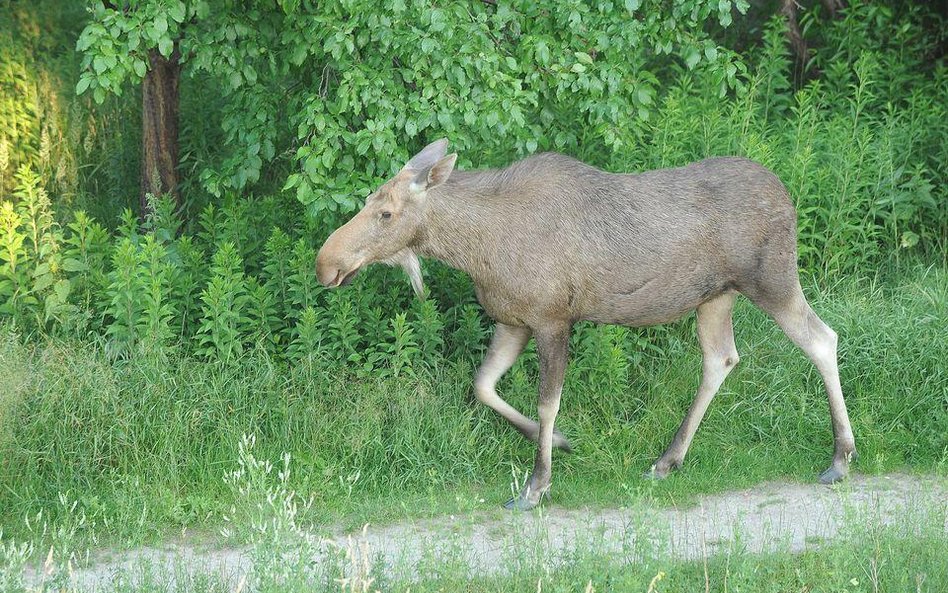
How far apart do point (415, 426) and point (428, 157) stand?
1.84 metres

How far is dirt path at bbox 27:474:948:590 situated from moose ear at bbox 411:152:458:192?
6.55 feet

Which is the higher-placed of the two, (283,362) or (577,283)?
(577,283)

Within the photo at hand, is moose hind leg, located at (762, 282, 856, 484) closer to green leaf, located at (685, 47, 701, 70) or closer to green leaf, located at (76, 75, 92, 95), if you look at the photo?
green leaf, located at (685, 47, 701, 70)

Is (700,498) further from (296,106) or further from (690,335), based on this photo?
(296,106)

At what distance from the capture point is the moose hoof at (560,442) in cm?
795

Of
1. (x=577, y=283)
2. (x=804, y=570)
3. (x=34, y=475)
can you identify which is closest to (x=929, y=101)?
(x=577, y=283)

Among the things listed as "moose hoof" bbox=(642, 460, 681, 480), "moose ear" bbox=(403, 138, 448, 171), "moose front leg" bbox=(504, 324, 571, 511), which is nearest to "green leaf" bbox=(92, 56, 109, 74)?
"moose ear" bbox=(403, 138, 448, 171)

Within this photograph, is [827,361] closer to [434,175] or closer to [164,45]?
[434,175]

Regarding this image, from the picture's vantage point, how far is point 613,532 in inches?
242

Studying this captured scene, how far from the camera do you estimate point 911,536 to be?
6.25 metres

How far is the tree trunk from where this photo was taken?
9.77 metres

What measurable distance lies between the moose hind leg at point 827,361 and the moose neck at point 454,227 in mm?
1905

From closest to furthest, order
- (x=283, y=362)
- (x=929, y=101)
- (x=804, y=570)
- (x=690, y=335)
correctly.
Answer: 1. (x=804, y=570)
2. (x=283, y=362)
3. (x=690, y=335)
4. (x=929, y=101)

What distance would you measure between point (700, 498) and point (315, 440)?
2.51 meters
